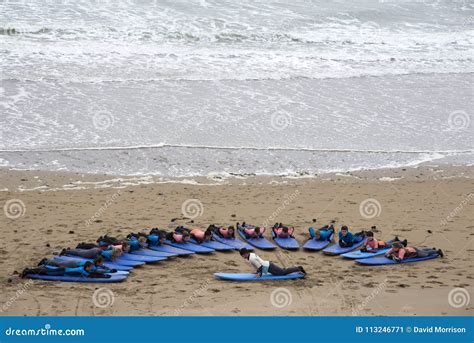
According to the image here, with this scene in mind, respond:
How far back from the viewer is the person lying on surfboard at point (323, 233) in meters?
12.6

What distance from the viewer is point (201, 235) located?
1227 cm

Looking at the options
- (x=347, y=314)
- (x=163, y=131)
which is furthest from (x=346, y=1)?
(x=347, y=314)

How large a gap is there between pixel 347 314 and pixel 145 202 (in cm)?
548

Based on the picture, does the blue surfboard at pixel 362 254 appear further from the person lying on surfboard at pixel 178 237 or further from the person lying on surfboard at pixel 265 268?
the person lying on surfboard at pixel 178 237

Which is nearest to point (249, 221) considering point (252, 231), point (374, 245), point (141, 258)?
point (252, 231)

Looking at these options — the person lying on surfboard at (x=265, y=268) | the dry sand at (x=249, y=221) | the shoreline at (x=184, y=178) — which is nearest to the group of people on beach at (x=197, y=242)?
the person lying on surfboard at (x=265, y=268)

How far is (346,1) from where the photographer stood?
115ft

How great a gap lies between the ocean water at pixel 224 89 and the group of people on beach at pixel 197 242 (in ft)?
10.2

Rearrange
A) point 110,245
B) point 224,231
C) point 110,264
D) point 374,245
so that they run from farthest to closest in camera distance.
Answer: point 224,231 → point 374,245 → point 110,245 → point 110,264

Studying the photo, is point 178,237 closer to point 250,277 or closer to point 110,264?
point 110,264

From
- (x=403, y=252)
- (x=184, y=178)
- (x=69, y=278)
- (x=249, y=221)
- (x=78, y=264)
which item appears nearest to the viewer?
(x=69, y=278)

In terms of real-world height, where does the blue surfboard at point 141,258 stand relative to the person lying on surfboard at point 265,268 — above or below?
below

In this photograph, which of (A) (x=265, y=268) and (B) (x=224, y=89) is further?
(B) (x=224, y=89)

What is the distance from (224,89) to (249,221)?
8069mm
